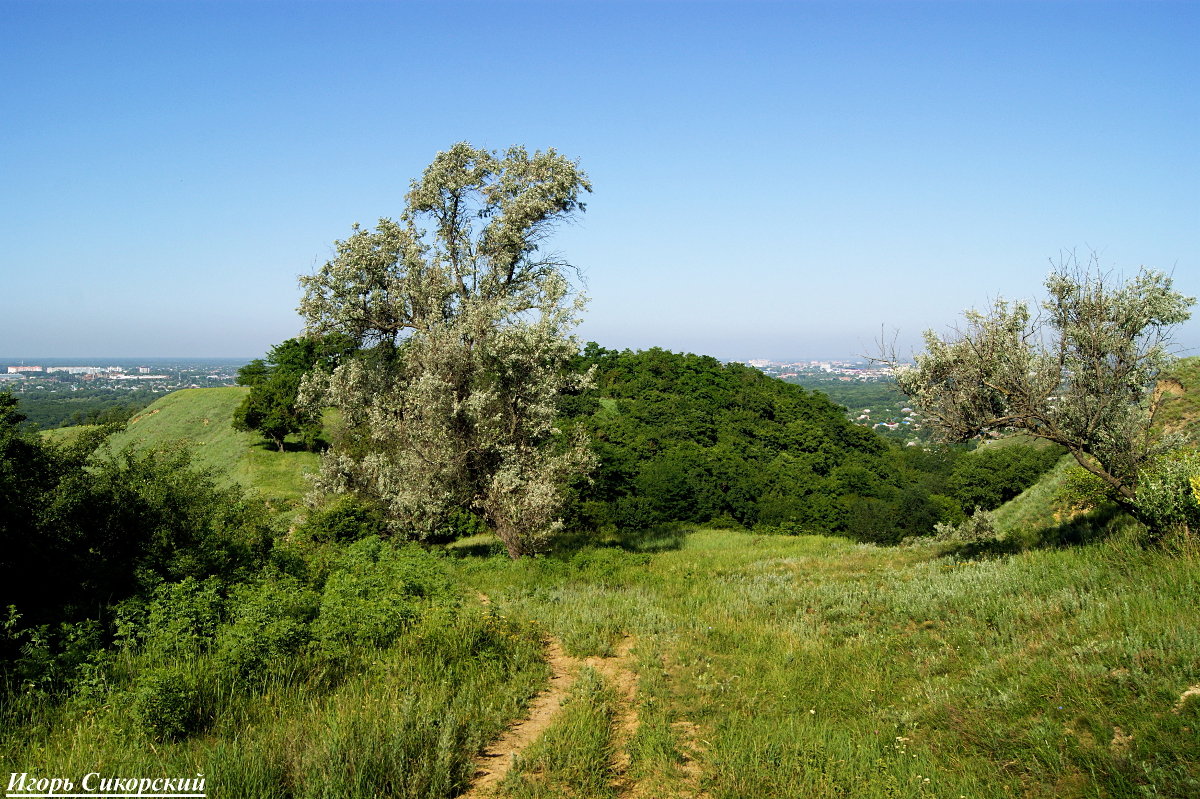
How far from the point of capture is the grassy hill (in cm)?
4900

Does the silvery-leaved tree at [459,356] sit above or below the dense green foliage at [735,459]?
above

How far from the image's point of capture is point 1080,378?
1152cm

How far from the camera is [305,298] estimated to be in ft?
51.9

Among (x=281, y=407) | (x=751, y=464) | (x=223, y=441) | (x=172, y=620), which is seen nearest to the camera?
(x=172, y=620)

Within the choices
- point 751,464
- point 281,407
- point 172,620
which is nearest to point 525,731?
point 172,620

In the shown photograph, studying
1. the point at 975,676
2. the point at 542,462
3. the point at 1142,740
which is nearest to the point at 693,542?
the point at 542,462

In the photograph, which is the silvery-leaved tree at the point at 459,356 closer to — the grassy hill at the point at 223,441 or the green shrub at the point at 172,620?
the green shrub at the point at 172,620

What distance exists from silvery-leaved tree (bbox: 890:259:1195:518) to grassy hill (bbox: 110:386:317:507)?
3676cm

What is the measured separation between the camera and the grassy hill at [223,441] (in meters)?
49.0

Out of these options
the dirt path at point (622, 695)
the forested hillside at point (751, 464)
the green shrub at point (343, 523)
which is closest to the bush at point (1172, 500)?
the dirt path at point (622, 695)

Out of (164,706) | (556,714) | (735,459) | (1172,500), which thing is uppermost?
(1172,500)

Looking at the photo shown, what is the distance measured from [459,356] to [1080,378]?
41.9 feet

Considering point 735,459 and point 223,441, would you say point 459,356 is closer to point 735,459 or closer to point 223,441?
point 735,459

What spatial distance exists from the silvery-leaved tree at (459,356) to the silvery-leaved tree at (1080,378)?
353 inches
